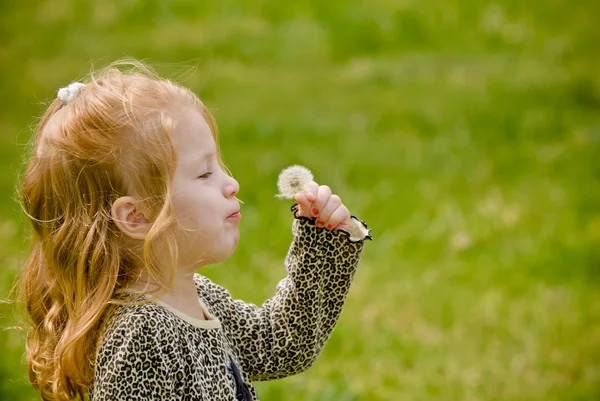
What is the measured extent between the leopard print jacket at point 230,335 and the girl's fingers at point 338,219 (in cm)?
2

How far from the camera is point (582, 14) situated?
6625mm

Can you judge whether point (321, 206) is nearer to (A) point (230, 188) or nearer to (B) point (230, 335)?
(A) point (230, 188)

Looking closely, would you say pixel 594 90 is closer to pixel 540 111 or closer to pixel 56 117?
pixel 540 111

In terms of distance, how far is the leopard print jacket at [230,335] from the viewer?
5.51 feet

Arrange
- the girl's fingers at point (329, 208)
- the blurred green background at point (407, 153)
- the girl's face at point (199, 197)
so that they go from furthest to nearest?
the blurred green background at point (407, 153) < the girl's fingers at point (329, 208) < the girl's face at point (199, 197)

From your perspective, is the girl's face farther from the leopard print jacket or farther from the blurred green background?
the blurred green background

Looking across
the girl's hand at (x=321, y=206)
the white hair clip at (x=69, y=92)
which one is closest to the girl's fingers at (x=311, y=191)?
the girl's hand at (x=321, y=206)

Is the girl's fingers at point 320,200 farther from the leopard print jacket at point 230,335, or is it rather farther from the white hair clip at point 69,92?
the white hair clip at point 69,92

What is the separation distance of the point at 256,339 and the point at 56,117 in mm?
556

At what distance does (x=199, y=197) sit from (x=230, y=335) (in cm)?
31

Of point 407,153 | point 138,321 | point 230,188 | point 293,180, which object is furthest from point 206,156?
point 407,153

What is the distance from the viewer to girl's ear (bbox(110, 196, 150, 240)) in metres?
1.75

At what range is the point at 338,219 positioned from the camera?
1.90 metres

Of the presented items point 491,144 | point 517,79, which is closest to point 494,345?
point 491,144
